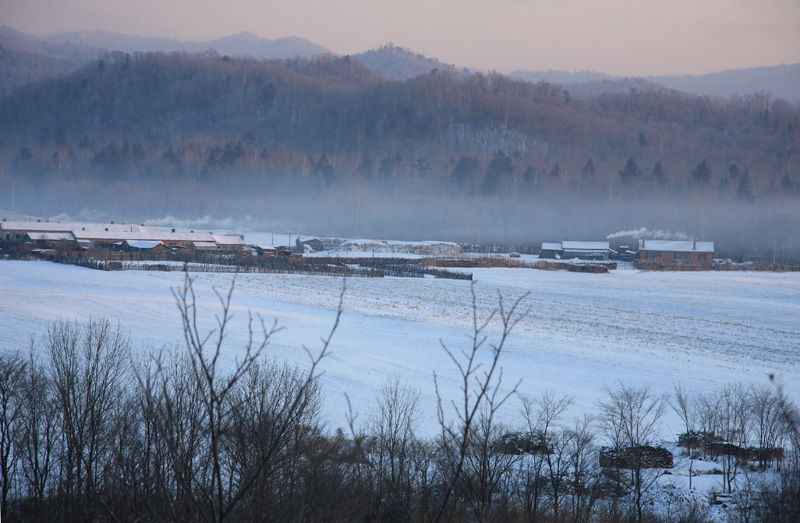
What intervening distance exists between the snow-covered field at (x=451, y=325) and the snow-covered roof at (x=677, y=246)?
2269 centimetres

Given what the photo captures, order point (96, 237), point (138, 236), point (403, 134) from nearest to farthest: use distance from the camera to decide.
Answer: point (96, 237), point (138, 236), point (403, 134)

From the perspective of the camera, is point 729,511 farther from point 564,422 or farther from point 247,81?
point 247,81

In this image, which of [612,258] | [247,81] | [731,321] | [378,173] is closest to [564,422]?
[731,321]

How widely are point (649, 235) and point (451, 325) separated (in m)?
71.8

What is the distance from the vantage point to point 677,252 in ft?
262

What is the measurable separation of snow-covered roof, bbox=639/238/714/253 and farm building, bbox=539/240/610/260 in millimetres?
5355

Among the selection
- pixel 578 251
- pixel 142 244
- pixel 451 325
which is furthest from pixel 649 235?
pixel 142 244

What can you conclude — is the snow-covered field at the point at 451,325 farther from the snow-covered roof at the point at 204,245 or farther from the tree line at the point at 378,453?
the snow-covered roof at the point at 204,245

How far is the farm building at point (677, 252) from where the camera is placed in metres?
78.0

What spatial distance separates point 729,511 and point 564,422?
6021 mm

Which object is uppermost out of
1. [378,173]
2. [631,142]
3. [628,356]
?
[631,142]

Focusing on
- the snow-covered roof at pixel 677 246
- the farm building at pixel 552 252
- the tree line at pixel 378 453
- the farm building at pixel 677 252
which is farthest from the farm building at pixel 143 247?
the snow-covered roof at pixel 677 246

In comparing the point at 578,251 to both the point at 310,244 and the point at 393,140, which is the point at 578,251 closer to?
the point at 310,244

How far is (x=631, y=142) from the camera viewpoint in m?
151
